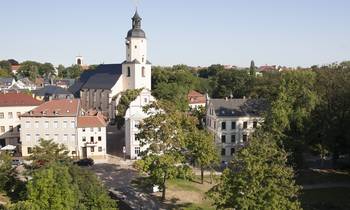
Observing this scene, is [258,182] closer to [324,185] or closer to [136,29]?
[324,185]

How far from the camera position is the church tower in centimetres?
8400

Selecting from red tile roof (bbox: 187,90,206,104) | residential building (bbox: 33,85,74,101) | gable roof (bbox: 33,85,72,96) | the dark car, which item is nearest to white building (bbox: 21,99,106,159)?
the dark car

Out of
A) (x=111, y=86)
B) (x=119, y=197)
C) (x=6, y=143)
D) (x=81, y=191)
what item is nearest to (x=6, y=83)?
(x=111, y=86)

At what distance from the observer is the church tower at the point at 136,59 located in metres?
84.0

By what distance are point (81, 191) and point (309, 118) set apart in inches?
1196

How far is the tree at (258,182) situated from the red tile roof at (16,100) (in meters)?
44.0

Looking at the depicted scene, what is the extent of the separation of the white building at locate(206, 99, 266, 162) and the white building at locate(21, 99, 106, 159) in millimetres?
15972

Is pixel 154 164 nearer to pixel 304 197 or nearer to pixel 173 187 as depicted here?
pixel 173 187

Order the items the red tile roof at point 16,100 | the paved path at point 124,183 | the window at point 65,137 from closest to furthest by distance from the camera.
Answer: the paved path at point 124,183, the window at point 65,137, the red tile roof at point 16,100

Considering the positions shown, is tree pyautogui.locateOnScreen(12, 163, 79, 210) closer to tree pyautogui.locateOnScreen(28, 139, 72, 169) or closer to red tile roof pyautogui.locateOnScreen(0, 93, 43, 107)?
tree pyautogui.locateOnScreen(28, 139, 72, 169)

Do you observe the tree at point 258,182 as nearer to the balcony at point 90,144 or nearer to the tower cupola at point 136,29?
the balcony at point 90,144

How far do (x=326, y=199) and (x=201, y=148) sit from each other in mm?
13702

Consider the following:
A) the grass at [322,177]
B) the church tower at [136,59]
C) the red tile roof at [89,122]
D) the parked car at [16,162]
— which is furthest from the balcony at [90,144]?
the church tower at [136,59]

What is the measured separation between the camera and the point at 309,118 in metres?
49.9
